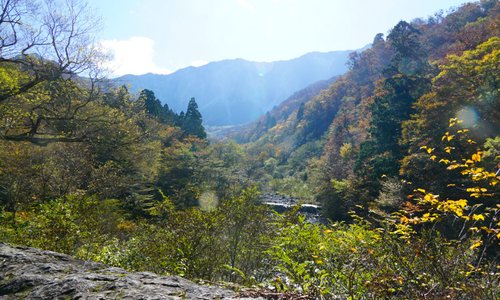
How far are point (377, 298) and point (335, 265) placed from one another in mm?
518

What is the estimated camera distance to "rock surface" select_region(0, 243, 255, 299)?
2.08 metres

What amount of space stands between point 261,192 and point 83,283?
8014mm

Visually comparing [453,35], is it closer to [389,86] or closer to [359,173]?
[389,86]

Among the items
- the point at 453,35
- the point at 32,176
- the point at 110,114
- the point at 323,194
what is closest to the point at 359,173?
the point at 323,194

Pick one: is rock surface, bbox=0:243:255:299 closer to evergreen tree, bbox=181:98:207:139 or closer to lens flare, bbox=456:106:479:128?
lens flare, bbox=456:106:479:128

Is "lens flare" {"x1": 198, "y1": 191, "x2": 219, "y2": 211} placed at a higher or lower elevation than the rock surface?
lower

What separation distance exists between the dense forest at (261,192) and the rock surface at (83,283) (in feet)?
1.79

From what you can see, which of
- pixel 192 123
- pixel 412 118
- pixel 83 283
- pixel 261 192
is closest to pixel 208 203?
pixel 261 192

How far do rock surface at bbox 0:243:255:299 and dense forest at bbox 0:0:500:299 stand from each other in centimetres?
54

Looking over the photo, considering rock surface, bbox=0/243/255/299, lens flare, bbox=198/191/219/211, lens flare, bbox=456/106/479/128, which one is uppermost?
lens flare, bbox=456/106/479/128

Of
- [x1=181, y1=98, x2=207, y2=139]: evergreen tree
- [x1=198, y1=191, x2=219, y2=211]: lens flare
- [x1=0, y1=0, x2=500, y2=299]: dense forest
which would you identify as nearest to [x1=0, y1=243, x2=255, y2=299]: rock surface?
[x1=0, y1=0, x2=500, y2=299]: dense forest

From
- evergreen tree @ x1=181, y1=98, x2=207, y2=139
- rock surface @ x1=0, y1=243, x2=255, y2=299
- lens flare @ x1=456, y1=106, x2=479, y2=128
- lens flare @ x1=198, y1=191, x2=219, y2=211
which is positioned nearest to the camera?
rock surface @ x1=0, y1=243, x2=255, y2=299

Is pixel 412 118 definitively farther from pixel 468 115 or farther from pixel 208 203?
pixel 208 203

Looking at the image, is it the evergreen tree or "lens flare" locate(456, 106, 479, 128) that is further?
the evergreen tree
